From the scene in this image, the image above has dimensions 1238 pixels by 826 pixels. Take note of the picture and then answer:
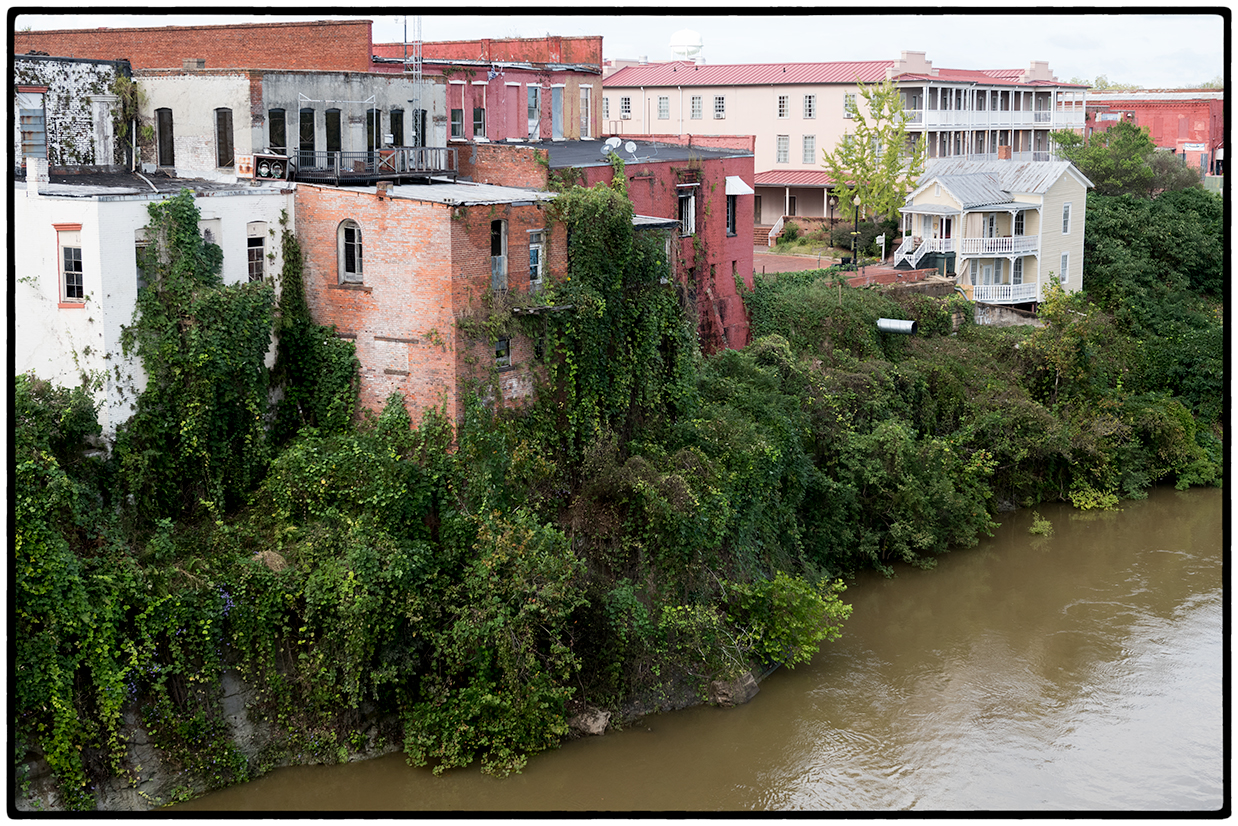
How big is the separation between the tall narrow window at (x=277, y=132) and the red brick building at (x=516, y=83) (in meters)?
8.13

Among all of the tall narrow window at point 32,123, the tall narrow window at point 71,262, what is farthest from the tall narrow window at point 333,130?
the tall narrow window at point 71,262

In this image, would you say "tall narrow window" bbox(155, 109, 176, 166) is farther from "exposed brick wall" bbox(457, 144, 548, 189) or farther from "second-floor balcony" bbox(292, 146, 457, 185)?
"exposed brick wall" bbox(457, 144, 548, 189)

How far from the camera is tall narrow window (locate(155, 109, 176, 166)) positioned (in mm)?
29734

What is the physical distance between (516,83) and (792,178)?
73.4ft

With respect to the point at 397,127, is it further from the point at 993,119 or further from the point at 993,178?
the point at 993,119

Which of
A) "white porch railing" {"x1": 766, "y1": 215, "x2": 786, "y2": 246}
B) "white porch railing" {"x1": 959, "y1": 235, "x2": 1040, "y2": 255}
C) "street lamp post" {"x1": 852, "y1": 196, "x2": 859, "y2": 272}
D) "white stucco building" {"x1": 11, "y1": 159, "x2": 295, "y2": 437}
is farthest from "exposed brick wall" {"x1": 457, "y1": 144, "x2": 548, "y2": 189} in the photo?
"white porch railing" {"x1": 766, "y1": 215, "x2": 786, "y2": 246}

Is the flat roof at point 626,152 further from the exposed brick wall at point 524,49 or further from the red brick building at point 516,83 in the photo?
the exposed brick wall at point 524,49

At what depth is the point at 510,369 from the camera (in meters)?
27.2

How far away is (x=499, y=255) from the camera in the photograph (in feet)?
88.5

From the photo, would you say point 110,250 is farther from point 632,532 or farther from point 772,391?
point 772,391

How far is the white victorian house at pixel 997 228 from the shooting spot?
48625mm

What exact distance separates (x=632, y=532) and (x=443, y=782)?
6357mm

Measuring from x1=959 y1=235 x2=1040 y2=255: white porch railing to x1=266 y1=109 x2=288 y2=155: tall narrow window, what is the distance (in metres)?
27.2

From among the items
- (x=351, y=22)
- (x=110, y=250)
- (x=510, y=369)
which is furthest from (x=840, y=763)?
(x=351, y=22)
